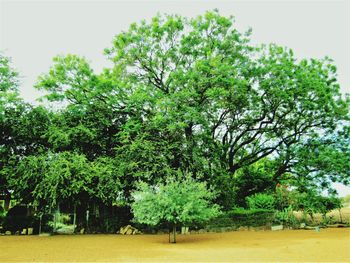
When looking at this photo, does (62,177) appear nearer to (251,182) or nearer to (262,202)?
(251,182)

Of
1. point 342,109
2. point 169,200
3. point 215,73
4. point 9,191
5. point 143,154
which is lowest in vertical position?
point 169,200

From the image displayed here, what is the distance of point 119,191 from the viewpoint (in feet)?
51.4

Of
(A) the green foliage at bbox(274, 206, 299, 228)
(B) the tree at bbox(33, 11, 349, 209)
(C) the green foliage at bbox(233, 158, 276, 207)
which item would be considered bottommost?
(A) the green foliage at bbox(274, 206, 299, 228)

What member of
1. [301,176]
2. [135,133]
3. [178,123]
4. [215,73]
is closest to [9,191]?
[135,133]

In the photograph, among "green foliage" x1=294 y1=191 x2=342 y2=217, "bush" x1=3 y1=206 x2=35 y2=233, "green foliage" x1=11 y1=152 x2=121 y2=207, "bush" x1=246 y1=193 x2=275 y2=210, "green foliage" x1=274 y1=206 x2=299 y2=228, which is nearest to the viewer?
"green foliage" x1=11 y1=152 x2=121 y2=207

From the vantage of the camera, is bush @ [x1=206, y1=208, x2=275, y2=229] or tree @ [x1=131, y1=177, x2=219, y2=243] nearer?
tree @ [x1=131, y1=177, x2=219, y2=243]

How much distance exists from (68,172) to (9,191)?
5.78 meters

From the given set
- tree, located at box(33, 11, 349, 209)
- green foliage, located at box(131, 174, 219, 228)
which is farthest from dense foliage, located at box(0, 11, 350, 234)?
green foliage, located at box(131, 174, 219, 228)

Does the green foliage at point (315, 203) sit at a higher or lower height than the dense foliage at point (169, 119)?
lower

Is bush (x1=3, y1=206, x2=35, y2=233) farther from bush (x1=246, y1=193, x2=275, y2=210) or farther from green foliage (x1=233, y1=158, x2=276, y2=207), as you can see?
bush (x1=246, y1=193, x2=275, y2=210)

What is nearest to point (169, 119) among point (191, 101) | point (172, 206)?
point (191, 101)

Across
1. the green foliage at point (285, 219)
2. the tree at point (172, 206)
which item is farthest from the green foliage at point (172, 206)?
the green foliage at point (285, 219)

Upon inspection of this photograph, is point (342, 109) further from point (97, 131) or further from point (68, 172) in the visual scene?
point (68, 172)

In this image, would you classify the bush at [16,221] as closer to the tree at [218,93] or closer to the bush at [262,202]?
the tree at [218,93]
